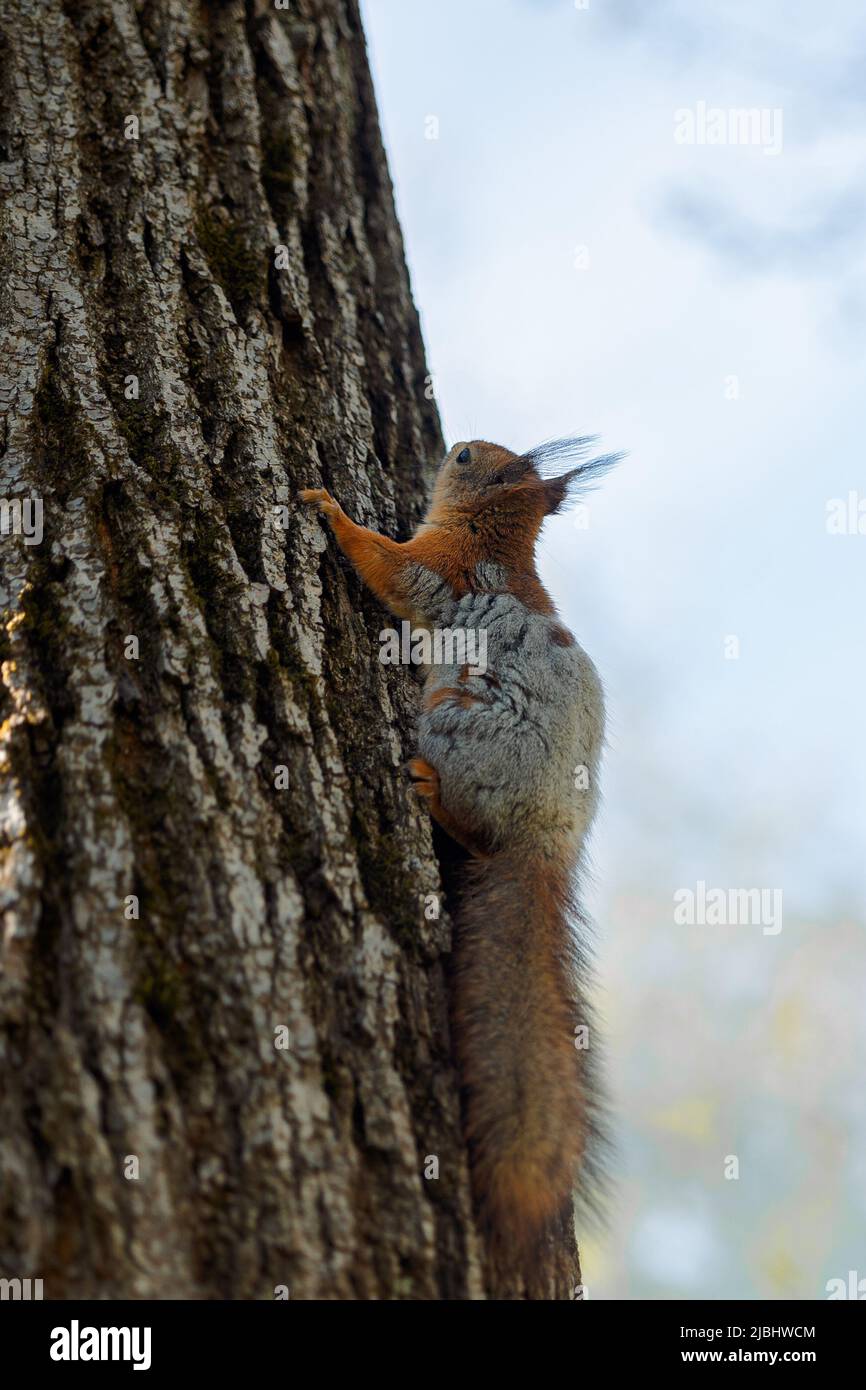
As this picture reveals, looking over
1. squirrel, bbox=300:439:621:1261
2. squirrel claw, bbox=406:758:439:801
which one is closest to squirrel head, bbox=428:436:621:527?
squirrel, bbox=300:439:621:1261

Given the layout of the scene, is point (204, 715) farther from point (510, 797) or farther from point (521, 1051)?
point (510, 797)

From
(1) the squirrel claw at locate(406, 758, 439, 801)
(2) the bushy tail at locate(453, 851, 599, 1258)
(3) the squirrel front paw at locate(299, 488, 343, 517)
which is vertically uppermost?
(3) the squirrel front paw at locate(299, 488, 343, 517)

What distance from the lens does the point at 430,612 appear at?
4473 millimetres

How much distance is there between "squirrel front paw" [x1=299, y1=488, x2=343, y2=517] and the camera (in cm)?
365

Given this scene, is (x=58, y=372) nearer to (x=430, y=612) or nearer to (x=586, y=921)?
(x=430, y=612)

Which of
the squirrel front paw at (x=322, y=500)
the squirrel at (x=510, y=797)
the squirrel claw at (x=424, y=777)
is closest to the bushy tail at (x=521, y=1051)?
the squirrel at (x=510, y=797)

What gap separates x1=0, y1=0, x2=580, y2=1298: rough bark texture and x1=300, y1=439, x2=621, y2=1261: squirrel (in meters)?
0.10

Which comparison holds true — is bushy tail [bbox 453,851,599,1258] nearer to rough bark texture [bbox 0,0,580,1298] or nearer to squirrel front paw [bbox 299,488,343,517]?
rough bark texture [bbox 0,0,580,1298]

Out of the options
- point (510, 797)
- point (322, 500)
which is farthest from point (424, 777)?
point (322, 500)

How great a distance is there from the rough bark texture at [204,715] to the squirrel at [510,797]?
0.10 metres

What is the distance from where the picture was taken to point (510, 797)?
12.6 feet

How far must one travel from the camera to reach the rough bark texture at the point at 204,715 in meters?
2.19

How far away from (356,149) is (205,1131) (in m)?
4.16

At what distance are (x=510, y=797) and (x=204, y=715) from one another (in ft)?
4.36
